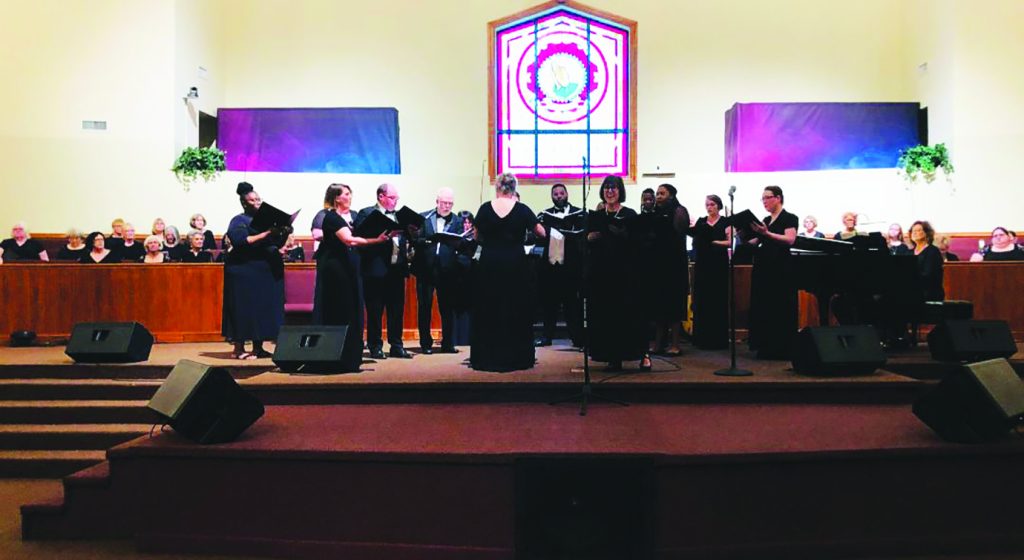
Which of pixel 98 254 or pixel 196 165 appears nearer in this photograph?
pixel 98 254

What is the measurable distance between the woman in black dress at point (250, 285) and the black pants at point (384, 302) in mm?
726

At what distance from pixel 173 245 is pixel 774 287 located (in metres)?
6.97

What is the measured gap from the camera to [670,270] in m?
6.88

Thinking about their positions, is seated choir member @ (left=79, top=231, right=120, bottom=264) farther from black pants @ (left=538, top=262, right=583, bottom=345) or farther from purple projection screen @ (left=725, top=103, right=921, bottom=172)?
purple projection screen @ (left=725, top=103, right=921, bottom=172)

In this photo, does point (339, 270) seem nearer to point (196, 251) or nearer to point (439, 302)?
point (439, 302)

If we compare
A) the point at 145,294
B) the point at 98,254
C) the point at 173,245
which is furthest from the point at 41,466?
the point at 173,245

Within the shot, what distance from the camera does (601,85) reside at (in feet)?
41.1

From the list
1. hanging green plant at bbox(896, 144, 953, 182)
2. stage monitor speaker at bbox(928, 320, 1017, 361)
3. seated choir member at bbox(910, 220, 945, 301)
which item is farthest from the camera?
hanging green plant at bbox(896, 144, 953, 182)

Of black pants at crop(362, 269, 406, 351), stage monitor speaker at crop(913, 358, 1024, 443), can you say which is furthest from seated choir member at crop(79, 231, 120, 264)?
stage monitor speaker at crop(913, 358, 1024, 443)

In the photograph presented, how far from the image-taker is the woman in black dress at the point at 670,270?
677 centimetres

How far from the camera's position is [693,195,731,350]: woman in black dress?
7090 millimetres

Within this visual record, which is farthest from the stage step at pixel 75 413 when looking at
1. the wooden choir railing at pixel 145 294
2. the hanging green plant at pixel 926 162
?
the hanging green plant at pixel 926 162

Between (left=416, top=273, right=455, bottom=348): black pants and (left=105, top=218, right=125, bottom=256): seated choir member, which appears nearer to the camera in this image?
(left=416, top=273, right=455, bottom=348): black pants

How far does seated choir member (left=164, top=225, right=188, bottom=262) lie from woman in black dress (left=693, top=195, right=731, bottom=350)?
18.0 feet
